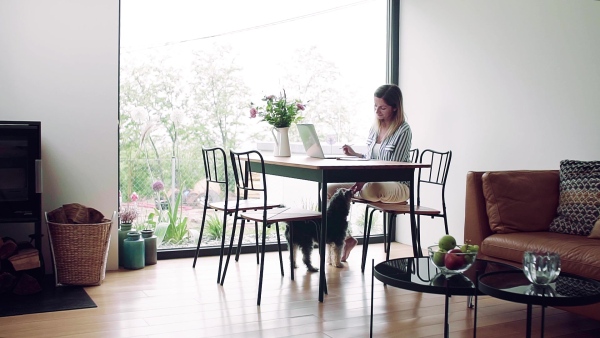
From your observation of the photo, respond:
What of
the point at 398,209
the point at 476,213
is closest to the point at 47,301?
the point at 398,209

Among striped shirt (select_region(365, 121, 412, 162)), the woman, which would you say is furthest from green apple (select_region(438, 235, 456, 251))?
striped shirt (select_region(365, 121, 412, 162))

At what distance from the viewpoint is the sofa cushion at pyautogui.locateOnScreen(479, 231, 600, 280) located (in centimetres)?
319

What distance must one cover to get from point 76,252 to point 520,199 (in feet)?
8.94

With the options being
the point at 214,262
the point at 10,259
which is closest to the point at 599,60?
the point at 214,262

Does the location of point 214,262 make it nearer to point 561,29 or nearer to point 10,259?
point 10,259

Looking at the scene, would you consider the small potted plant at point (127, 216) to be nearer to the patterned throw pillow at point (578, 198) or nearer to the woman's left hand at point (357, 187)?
the woman's left hand at point (357, 187)

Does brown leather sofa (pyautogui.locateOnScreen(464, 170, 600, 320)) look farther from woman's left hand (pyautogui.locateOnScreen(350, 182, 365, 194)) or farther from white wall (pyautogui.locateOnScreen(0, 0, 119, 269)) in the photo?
white wall (pyautogui.locateOnScreen(0, 0, 119, 269))

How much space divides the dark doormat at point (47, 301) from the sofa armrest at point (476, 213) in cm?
222

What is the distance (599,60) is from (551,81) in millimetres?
378

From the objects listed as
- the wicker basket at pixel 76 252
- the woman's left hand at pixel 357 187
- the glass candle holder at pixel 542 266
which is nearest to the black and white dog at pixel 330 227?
the woman's left hand at pixel 357 187

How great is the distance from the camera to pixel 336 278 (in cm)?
443

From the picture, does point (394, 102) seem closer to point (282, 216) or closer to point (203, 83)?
point (282, 216)

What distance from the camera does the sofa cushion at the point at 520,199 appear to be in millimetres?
3852

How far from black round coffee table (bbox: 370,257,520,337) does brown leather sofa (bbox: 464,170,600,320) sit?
2.00 ft
